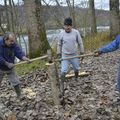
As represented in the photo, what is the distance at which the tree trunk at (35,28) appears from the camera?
14742 millimetres

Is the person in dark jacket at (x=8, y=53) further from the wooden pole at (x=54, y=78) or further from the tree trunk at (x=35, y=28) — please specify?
the tree trunk at (x=35, y=28)

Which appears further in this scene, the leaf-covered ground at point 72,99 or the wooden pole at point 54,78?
the wooden pole at point 54,78

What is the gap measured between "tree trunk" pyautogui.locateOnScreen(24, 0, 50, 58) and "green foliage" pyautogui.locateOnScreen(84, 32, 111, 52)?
15.6 feet

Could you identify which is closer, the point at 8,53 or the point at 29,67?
the point at 8,53

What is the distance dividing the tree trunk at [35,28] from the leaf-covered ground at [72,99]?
8.42 feet

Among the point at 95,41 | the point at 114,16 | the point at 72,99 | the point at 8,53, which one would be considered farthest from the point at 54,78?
the point at 114,16

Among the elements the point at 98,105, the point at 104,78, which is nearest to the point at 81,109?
the point at 98,105

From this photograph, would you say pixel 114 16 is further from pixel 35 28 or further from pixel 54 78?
pixel 54 78

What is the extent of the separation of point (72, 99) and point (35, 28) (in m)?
6.90

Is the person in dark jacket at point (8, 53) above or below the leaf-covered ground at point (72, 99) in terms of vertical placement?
above

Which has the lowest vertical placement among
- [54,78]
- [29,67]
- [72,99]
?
Answer: [29,67]

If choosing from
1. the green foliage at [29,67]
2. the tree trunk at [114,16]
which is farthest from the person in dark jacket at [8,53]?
the tree trunk at [114,16]

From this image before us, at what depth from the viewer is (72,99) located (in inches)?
332

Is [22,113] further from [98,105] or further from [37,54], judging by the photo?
[37,54]
